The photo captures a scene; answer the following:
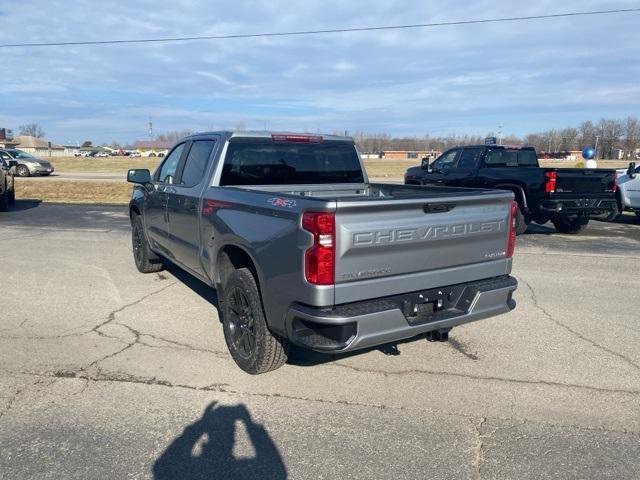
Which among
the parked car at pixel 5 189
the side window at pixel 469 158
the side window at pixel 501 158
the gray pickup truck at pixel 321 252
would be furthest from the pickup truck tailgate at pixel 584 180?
the parked car at pixel 5 189

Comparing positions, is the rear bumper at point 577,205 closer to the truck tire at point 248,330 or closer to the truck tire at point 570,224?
the truck tire at point 570,224

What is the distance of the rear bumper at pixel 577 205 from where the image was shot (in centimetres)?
1023

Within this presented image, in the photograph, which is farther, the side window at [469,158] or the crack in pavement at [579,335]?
the side window at [469,158]

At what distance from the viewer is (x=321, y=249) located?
10.4 ft

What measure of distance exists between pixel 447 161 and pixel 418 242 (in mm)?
9897

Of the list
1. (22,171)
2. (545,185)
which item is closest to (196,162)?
(545,185)

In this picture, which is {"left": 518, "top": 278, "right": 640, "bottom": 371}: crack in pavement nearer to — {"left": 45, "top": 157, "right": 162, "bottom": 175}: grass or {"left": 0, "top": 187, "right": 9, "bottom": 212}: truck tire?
{"left": 0, "top": 187, "right": 9, "bottom": 212}: truck tire

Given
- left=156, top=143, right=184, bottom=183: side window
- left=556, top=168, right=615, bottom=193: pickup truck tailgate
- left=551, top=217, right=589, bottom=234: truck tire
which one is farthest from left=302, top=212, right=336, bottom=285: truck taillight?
left=551, top=217, right=589, bottom=234: truck tire

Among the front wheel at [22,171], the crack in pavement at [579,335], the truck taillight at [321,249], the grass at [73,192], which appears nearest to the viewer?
the truck taillight at [321,249]

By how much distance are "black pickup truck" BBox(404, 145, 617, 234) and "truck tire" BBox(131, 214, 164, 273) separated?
7217 millimetres

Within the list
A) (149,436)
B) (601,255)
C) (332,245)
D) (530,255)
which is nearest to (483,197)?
(332,245)

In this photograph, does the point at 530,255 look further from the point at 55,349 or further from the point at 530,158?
the point at 55,349

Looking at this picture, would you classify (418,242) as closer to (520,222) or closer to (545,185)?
(545,185)

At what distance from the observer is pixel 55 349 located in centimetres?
451
